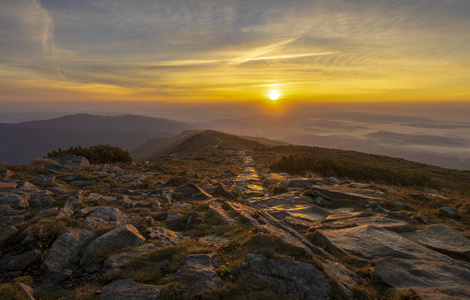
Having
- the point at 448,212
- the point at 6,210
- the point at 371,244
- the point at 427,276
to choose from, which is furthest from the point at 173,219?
the point at 448,212

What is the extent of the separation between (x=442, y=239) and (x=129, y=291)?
30.8ft

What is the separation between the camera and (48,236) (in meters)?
6.12

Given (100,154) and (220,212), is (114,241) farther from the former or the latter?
(100,154)

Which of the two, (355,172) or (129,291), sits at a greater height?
(129,291)

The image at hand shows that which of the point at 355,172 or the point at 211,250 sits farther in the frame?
the point at 355,172

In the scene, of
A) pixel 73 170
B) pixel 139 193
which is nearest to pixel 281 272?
pixel 139 193

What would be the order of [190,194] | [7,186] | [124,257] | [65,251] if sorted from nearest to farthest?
[124,257]
[65,251]
[7,186]
[190,194]

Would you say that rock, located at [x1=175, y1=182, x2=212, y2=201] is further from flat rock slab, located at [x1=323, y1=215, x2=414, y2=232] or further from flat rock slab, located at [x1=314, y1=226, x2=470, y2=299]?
flat rock slab, located at [x1=314, y1=226, x2=470, y2=299]

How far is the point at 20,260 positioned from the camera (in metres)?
5.41

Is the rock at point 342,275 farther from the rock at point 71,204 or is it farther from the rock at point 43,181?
the rock at point 43,181

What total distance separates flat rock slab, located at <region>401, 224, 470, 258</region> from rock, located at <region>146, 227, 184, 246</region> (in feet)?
25.0

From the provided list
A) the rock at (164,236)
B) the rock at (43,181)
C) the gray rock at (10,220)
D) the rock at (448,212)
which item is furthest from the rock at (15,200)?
the rock at (448,212)

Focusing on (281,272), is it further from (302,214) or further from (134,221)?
(302,214)

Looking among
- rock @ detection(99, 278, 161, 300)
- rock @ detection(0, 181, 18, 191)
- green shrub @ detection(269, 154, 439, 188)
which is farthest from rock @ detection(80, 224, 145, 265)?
green shrub @ detection(269, 154, 439, 188)
